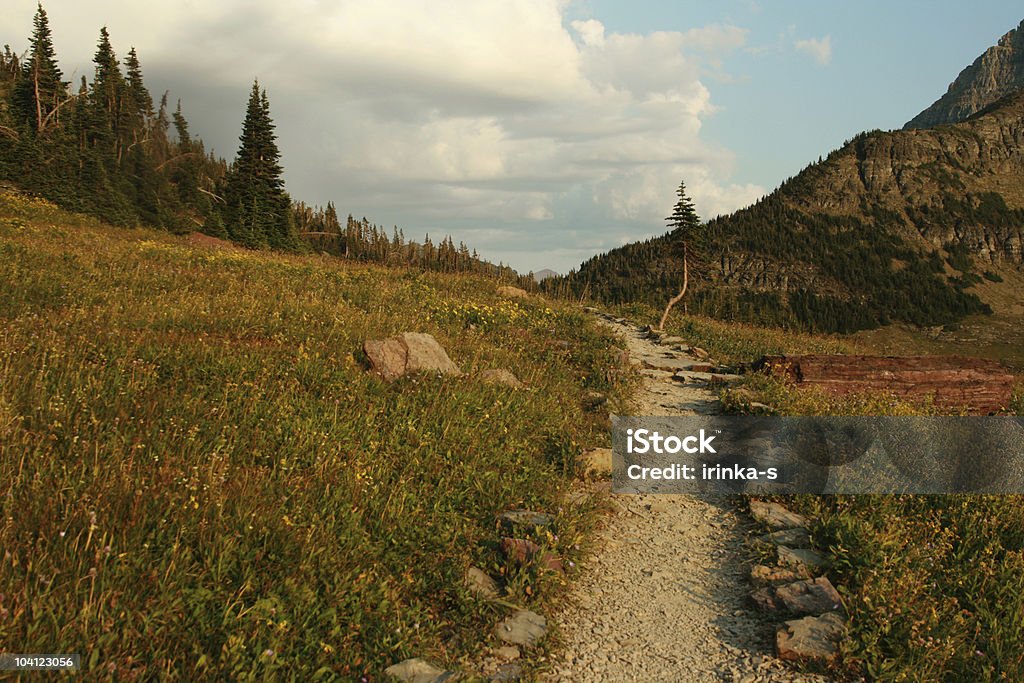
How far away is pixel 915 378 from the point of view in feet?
40.6

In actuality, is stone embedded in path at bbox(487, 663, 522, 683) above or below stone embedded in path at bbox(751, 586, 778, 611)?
below

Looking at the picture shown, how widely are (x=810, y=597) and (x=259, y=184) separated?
59.4m

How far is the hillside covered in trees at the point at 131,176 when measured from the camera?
148ft

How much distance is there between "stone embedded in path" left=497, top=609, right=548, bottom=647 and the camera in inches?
190

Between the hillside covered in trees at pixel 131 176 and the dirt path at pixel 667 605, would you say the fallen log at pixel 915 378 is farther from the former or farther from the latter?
the hillside covered in trees at pixel 131 176

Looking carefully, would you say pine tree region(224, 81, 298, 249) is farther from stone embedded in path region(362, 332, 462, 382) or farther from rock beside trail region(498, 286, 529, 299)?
stone embedded in path region(362, 332, 462, 382)

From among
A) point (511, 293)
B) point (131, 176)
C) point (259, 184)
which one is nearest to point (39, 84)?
point (131, 176)

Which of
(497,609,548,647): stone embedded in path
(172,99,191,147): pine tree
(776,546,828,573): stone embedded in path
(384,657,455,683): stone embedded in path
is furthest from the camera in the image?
(172,99,191,147): pine tree

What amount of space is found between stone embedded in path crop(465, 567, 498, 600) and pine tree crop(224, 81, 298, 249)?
52.6 metres

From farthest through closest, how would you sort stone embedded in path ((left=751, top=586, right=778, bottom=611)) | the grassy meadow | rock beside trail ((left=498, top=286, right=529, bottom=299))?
rock beside trail ((left=498, top=286, right=529, bottom=299)) → stone embedded in path ((left=751, top=586, right=778, bottom=611)) → the grassy meadow

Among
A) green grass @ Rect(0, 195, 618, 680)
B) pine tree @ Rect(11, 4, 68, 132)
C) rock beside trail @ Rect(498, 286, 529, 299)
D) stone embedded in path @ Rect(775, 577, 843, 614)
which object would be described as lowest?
stone embedded in path @ Rect(775, 577, 843, 614)

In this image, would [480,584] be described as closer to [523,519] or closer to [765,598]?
[523,519]

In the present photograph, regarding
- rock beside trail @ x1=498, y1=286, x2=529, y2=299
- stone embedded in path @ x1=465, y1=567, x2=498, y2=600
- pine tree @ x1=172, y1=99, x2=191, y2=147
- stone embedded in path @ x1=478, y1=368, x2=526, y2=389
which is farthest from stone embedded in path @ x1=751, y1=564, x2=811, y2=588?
pine tree @ x1=172, y1=99, x2=191, y2=147

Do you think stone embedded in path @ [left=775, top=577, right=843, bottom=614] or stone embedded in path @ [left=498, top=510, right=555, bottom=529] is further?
stone embedded in path @ [left=498, top=510, right=555, bottom=529]
